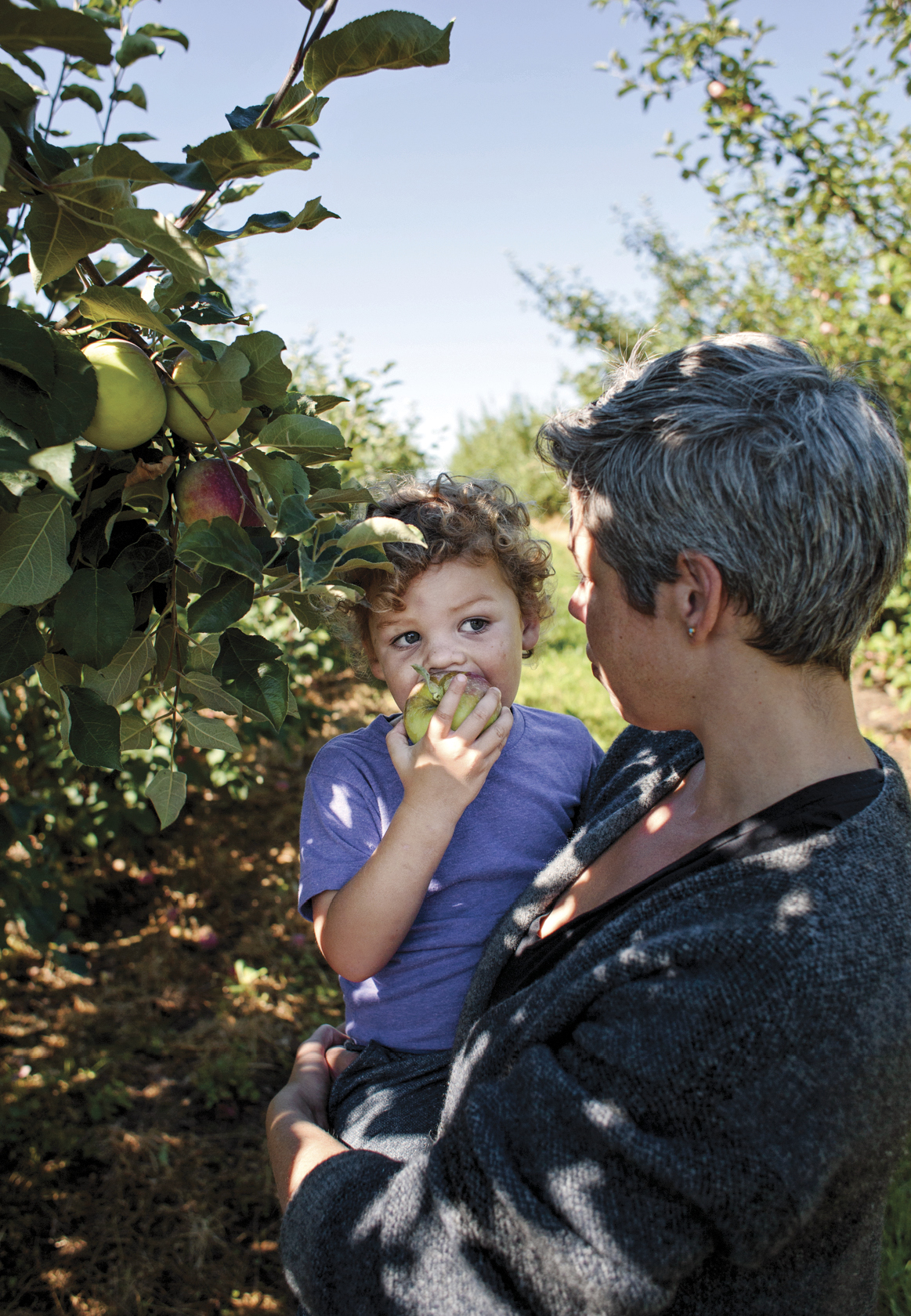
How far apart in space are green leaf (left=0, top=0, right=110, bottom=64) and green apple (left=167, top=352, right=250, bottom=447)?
260mm

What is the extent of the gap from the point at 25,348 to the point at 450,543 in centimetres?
96

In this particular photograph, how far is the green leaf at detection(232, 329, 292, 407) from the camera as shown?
85cm

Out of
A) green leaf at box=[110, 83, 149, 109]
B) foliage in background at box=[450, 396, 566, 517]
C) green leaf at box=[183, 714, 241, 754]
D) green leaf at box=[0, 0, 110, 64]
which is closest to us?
green leaf at box=[0, 0, 110, 64]

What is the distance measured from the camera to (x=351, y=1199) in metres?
1.03

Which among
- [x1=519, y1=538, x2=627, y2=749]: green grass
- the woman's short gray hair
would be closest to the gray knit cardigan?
the woman's short gray hair

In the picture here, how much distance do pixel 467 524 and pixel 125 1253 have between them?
212 cm

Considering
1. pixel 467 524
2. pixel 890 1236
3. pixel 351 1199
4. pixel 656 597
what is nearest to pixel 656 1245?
pixel 351 1199

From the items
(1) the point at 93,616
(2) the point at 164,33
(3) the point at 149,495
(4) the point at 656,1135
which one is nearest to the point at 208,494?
(3) the point at 149,495

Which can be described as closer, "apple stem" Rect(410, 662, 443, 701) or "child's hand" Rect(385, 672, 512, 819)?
"child's hand" Rect(385, 672, 512, 819)

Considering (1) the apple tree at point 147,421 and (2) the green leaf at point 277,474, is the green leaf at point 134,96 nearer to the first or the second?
(1) the apple tree at point 147,421

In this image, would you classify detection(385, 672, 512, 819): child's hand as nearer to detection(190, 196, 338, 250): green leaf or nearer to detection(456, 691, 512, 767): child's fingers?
detection(456, 691, 512, 767): child's fingers

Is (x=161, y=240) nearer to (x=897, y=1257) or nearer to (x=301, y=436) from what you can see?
(x=301, y=436)

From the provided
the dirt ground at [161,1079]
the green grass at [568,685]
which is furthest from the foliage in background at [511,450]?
the dirt ground at [161,1079]

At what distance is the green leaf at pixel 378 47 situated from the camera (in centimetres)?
76
